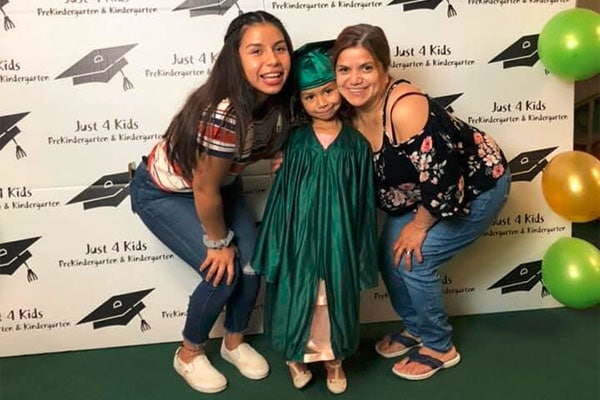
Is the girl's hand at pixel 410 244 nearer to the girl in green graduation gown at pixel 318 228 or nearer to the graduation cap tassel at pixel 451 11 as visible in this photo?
the girl in green graduation gown at pixel 318 228

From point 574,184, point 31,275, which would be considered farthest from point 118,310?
point 574,184

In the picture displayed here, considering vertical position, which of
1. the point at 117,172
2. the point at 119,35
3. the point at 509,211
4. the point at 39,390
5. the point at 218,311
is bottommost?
the point at 39,390

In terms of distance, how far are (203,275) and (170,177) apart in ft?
1.05

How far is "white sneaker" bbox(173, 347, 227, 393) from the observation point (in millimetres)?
2156

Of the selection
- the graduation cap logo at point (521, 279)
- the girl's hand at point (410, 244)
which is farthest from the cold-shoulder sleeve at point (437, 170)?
the graduation cap logo at point (521, 279)

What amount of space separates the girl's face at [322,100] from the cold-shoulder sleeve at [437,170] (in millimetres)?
235

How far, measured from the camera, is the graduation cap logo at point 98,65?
7.34 feet

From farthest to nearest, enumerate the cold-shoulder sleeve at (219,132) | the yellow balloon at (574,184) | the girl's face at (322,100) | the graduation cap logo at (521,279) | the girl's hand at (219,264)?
the graduation cap logo at (521,279), the yellow balloon at (574,184), the girl's hand at (219,264), the girl's face at (322,100), the cold-shoulder sleeve at (219,132)

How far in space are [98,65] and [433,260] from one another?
1.26 meters

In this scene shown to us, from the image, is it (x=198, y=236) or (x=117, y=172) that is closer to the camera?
(x=198, y=236)

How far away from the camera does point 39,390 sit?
7.25 feet

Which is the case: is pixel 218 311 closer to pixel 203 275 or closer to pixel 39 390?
pixel 203 275

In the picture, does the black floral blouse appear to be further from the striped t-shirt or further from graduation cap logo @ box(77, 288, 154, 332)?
graduation cap logo @ box(77, 288, 154, 332)

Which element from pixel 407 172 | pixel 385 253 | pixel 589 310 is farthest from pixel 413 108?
pixel 589 310
